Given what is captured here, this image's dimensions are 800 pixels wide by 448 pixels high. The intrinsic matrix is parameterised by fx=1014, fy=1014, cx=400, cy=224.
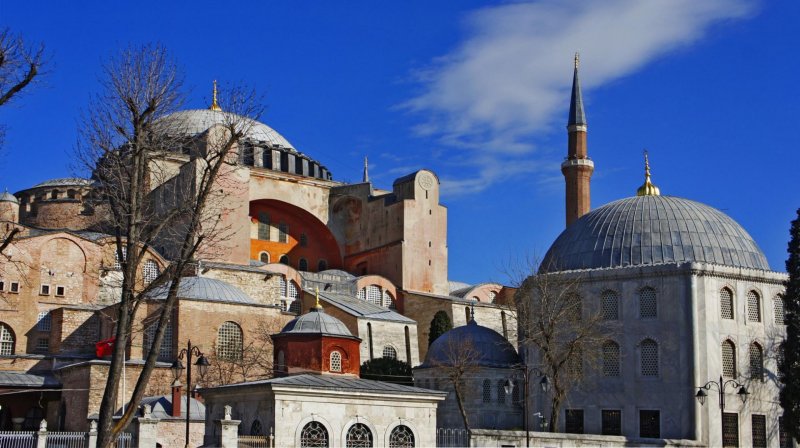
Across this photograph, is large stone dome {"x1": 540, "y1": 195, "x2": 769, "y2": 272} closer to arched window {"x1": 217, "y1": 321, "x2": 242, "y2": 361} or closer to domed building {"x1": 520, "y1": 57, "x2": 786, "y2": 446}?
domed building {"x1": 520, "y1": 57, "x2": 786, "y2": 446}

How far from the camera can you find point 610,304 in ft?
105

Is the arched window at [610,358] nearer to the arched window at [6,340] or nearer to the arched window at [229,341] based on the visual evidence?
the arched window at [229,341]

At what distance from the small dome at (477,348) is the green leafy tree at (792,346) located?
8.44 m

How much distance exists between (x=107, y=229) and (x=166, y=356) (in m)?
11.2

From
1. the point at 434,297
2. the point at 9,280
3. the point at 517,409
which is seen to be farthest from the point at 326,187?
the point at 517,409

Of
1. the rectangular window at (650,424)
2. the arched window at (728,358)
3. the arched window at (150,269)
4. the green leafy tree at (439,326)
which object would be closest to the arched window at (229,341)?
the arched window at (150,269)

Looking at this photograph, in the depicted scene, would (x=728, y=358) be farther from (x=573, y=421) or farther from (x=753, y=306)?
(x=573, y=421)

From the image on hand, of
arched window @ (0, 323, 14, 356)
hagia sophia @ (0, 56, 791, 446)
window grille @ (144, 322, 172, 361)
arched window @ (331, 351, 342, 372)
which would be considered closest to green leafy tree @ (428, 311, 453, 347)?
hagia sophia @ (0, 56, 791, 446)

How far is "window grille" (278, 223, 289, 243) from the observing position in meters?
50.9

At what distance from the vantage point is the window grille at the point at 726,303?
102 ft

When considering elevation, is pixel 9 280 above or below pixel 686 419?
above

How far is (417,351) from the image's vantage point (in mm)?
42594

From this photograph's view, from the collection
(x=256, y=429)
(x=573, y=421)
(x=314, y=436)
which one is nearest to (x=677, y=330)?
(x=573, y=421)

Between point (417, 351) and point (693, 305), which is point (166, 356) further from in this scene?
point (693, 305)
